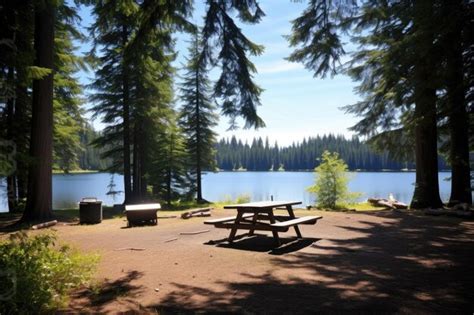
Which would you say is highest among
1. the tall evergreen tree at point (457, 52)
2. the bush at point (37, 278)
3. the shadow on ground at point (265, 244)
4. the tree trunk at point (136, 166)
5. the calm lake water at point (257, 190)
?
the tall evergreen tree at point (457, 52)

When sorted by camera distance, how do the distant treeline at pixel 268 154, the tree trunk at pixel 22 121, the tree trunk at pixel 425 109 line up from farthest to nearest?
the distant treeline at pixel 268 154 < the tree trunk at pixel 22 121 < the tree trunk at pixel 425 109

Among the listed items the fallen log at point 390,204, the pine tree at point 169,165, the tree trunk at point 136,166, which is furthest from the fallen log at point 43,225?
the fallen log at point 390,204

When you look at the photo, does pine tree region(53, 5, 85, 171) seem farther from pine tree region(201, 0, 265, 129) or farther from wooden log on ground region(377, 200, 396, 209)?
wooden log on ground region(377, 200, 396, 209)

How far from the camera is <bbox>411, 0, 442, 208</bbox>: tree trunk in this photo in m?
8.55

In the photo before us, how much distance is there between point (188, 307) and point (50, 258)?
2451 millimetres

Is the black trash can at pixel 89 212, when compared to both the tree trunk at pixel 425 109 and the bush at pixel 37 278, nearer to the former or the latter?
the bush at pixel 37 278

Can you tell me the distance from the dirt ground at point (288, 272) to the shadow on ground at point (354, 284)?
12mm

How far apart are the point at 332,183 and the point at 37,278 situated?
59.3 feet

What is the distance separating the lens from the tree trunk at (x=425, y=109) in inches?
337

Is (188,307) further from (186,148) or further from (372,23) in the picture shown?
(186,148)

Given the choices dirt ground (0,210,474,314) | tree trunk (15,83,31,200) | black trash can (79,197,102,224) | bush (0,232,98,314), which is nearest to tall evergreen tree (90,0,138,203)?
tree trunk (15,83,31,200)

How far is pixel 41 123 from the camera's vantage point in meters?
12.2

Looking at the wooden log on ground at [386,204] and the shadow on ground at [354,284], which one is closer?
the shadow on ground at [354,284]

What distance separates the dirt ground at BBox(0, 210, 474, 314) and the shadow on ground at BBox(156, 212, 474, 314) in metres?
0.01
